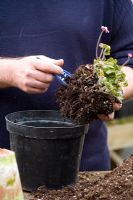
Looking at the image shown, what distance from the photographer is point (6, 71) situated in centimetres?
181

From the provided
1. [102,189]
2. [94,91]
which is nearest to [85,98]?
[94,91]

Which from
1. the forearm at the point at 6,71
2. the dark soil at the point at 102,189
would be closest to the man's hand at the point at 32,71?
the forearm at the point at 6,71

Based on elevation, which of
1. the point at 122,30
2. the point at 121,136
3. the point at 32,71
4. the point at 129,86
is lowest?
the point at 121,136

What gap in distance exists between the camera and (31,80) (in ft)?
5.59

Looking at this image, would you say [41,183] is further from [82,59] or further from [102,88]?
[82,59]

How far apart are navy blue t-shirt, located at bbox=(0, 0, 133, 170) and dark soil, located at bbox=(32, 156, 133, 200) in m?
0.42

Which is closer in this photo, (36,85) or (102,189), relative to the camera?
(102,189)

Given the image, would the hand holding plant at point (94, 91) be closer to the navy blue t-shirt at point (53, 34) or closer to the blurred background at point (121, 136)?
the navy blue t-shirt at point (53, 34)

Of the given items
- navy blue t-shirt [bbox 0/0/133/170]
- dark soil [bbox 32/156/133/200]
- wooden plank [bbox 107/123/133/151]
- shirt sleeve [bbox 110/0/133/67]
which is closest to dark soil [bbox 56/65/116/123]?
dark soil [bbox 32/156/133/200]

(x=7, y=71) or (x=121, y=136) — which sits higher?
(x=7, y=71)

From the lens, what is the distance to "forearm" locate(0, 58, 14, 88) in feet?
5.91

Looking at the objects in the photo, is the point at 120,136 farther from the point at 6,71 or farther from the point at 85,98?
the point at 85,98

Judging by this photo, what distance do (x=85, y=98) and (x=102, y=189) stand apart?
0.28 meters

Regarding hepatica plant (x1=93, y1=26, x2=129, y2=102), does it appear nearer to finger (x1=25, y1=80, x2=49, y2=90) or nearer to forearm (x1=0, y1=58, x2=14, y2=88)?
finger (x1=25, y1=80, x2=49, y2=90)
